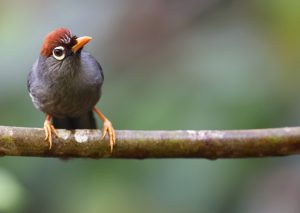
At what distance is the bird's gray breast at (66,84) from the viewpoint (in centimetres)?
405

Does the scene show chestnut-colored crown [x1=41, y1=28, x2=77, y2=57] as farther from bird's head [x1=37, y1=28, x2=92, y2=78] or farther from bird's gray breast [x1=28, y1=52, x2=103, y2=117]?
bird's gray breast [x1=28, y1=52, x2=103, y2=117]

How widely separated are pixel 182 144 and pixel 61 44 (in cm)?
96

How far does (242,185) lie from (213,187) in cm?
22

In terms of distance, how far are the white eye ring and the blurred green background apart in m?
0.87

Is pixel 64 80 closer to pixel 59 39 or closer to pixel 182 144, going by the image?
pixel 59 39

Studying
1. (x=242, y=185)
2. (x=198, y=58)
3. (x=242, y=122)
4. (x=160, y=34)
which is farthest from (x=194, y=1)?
(x=242, y=185)

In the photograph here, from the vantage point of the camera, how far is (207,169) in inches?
176

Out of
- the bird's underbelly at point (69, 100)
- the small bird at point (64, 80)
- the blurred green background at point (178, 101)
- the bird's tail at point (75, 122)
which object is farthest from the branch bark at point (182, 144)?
the bird's tail at point (75, 122)

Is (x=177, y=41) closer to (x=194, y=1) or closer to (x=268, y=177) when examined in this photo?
(x=194, y=1)

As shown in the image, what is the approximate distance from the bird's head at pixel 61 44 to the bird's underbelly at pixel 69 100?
0.23 meters

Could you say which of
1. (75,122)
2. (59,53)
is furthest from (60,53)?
(75,122)

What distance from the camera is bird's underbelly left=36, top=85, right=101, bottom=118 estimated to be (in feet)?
13.4

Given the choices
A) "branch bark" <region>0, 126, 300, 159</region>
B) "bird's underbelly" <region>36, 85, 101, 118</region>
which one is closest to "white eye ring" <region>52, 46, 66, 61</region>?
"bird's underbelly" <region>36, 85, 101, 118</region>

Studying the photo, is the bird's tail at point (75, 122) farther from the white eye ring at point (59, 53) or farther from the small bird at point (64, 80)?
the white eye ring at point (59, 53)
